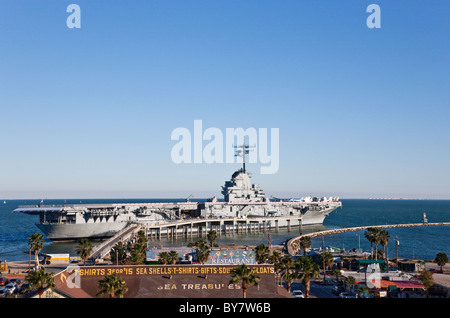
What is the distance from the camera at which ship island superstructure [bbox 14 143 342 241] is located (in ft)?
307

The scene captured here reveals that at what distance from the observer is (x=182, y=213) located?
424 ft

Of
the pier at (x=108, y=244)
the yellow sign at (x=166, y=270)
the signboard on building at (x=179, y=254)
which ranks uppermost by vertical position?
the yellow sign at (x=166, y=270)

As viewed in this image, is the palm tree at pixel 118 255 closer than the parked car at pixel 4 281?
No

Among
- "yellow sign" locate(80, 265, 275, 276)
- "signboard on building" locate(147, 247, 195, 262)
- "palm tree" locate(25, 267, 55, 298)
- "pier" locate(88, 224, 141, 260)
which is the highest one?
"palm tree" locate(25, 267, 55, 298)

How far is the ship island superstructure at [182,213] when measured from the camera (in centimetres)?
9350

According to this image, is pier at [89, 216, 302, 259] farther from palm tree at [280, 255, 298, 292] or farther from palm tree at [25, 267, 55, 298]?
palm tree at [25, 267, 55, 298]

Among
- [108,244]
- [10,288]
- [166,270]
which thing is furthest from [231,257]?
[108,244]

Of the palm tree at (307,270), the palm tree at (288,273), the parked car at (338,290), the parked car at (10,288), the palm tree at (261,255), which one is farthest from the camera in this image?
the palm tree at (261,255)

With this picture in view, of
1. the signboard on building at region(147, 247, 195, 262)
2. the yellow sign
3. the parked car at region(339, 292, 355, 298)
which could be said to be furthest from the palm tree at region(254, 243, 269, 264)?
the signboard on building at region(147, 247, 195, 262)

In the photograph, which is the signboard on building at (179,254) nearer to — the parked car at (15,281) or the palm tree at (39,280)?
the parked car at (15,281)

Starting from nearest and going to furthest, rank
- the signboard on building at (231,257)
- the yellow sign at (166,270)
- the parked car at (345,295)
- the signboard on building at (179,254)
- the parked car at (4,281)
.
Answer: the yellow sign at (166,270) < the parked car at (345,295) < the parked car at (4,281) < the signboard on building at (231,257) < the signboard on building at (179,254)

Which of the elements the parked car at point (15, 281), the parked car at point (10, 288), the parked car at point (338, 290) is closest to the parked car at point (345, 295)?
the parked car at point (338, 290)
